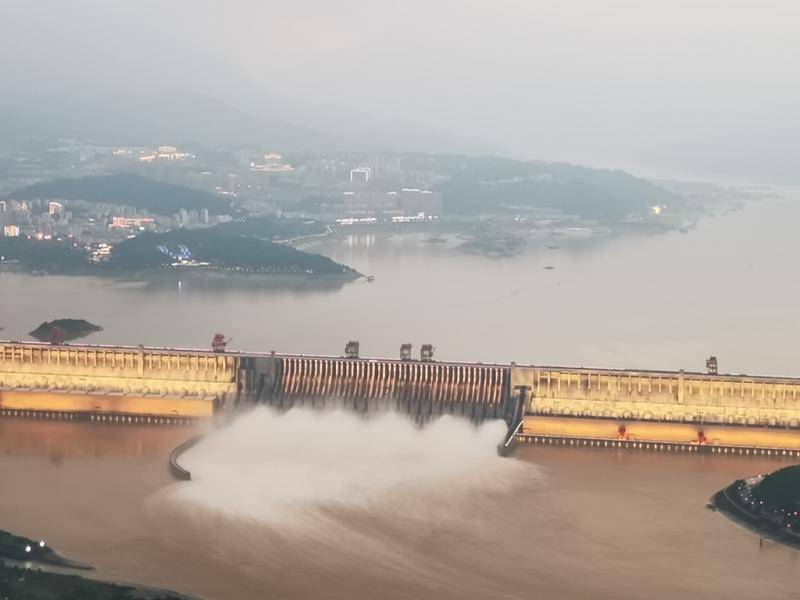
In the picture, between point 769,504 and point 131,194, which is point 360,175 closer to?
point 131,194

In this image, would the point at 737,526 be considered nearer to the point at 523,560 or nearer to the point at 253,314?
the point at 523,560

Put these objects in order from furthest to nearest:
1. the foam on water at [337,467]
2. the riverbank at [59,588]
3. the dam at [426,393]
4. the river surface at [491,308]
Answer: the river surface at [491,308]
the dam at [426,393]
the foam on water at [337,467]
the riverbank at [59,588]

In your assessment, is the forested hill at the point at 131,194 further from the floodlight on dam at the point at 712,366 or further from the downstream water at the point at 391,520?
the downstream water at the point at 391,520

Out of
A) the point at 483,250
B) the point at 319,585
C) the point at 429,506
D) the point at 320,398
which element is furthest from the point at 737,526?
the point at 483,250

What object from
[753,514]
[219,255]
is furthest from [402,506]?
[219,255]

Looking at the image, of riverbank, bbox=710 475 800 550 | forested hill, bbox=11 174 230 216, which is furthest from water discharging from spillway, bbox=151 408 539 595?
forested hill, bbox=11 174 230 216

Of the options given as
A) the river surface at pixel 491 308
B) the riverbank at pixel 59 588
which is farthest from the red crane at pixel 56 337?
the riverbank at pixel 59 588
